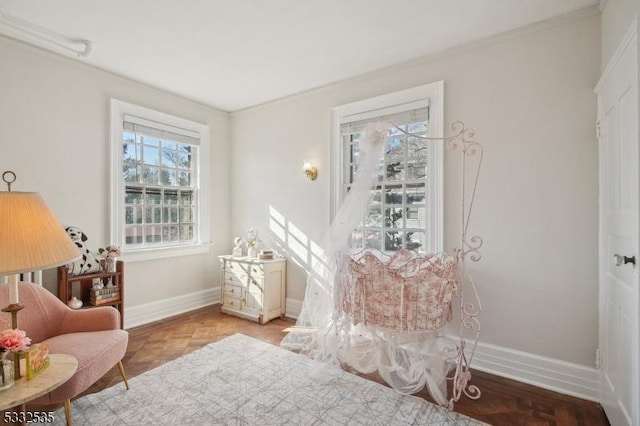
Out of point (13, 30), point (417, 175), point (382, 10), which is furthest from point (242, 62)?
point (417, 175)

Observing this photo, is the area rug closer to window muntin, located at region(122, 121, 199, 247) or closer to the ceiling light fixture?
window muntin, located at region(122, 121, 199, 247)

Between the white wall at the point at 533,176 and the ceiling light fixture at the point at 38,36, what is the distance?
116 inches

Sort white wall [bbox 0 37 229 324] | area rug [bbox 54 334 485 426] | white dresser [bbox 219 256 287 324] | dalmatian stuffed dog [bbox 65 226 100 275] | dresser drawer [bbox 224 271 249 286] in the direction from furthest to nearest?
dresser drawer [bbox 224 271 249 286] < white dresser [bbox 219 256 287 324] < dalmatian stuffed dog [bbox 65 226 100 275] < white wall [bbox 0 37 229 324] < area rug [bbox 54 334 485 426]

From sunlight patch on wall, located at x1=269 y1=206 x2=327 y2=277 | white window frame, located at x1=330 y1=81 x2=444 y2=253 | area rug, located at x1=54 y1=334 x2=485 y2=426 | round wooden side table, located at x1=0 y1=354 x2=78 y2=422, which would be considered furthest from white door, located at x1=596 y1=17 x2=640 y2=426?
round wooden side table, located at x1=0 y1=354 x2=78 y2=422

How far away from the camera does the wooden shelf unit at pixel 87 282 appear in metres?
3.00

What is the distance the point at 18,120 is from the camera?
116 inches

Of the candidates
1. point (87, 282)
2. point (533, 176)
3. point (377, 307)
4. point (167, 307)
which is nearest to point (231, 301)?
point (167, 307)

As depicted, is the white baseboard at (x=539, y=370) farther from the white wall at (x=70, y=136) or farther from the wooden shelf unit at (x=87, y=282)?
the white wall at (x=70, y=136)

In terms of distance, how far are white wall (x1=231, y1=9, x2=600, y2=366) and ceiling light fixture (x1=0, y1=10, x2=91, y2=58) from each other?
2948mm

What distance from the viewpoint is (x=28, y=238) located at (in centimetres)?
145

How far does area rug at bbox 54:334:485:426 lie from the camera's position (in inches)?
82.5

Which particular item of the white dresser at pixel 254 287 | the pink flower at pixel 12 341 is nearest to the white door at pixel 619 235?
the pink flower at pixel 12 341

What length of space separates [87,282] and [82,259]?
282 mm

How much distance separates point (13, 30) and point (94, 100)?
0.82 meters
